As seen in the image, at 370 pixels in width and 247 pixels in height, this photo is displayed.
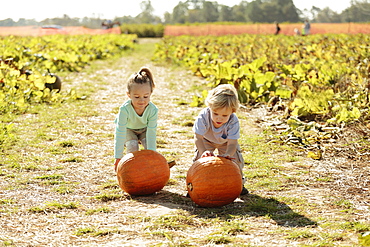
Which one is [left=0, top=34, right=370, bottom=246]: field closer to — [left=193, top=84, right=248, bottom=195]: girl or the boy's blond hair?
[left=193, top=84, right=248, bottom=195]: girl

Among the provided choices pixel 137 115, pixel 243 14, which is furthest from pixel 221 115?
pixel 243 14

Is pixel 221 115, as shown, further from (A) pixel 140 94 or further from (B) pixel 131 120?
(B) pixel 131 120

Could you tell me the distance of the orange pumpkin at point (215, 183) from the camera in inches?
155

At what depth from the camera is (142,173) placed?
13.8 feet

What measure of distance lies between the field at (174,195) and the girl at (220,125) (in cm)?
43

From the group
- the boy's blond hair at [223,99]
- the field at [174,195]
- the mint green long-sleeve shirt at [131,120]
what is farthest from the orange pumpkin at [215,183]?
the mint green long-sleeve shirt at [131,120]

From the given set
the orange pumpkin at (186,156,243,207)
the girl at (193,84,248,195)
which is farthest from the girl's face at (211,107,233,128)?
the orange pumpkin at (186,156,243,207)

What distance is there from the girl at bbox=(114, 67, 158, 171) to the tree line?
100592 millimetres

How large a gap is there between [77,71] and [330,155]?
11.2 meters

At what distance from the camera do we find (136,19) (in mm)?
170125

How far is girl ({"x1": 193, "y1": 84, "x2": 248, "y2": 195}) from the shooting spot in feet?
13.1

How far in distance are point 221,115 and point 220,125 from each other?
177mm

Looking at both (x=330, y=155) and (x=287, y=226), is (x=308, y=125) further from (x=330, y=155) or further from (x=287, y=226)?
(x=287, y=226)

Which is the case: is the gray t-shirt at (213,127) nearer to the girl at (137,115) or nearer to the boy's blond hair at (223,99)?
the boy's blond hair at (223,99)
